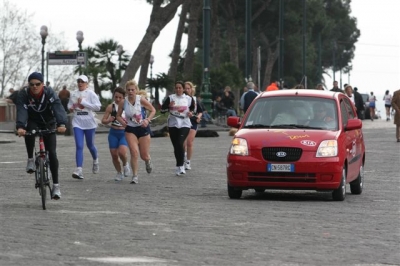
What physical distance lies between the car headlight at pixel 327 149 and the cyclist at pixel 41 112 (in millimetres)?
3369

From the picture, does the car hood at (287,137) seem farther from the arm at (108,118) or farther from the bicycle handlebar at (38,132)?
the arm at (108,118)

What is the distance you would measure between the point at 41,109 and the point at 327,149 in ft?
12.1

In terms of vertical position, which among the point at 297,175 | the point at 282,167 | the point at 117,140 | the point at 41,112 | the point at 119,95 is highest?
the point at 119,95

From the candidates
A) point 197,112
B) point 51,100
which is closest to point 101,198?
point 51,100

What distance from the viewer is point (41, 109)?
1620cm

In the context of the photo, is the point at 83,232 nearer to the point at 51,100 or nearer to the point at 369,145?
the point at 51,100

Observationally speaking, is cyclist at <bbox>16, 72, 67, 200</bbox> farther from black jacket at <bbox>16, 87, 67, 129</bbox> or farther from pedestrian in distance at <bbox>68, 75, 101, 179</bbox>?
pedestrian in distance at <bbox>68, 75, 101, 179</bbox>

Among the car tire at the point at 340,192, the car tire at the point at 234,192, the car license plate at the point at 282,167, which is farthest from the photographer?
the car tire at the point at 234,192

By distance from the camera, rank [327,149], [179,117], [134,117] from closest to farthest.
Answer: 1. [327,149]
2. [134,117]
3. [179,117]

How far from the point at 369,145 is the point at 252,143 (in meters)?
18.6

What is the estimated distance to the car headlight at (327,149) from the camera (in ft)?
57.0

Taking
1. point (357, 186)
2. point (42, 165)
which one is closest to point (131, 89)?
point (357, 186)

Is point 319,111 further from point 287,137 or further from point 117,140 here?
point 117,140

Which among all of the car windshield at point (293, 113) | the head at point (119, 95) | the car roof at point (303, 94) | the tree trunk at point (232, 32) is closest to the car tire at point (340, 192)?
the car windshield at point (293, 113)
